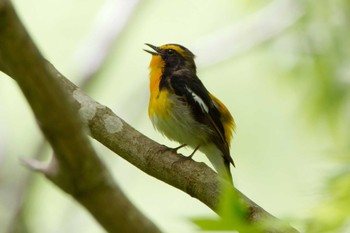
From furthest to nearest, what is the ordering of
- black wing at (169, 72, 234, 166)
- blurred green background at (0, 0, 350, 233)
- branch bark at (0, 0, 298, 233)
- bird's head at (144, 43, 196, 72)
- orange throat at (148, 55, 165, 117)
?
1. bird's head at (144, 43, 196, 72)
2. blurred green background at (0, 0, 350, 233)
3. orange throat at (148, 55, 165, 117)
4. black wing at (169, 72, 234, 166)
5. branch bark at (0, 0, 298, 233)

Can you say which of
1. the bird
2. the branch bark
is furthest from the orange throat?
the branch bark

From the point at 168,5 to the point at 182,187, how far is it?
315 inches

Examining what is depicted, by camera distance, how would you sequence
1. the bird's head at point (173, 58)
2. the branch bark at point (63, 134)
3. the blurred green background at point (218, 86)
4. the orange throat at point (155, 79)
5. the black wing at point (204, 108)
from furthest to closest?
1. the bird's head at point (173, 58)
2. the blurred green background at point (218, 86)
3. the orange throat at point (155, 79)
4. the black wing at point (204, 108)
5. the branch bark at point (63, 134)

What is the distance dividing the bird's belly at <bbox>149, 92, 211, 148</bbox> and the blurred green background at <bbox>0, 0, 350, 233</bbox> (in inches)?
21.5

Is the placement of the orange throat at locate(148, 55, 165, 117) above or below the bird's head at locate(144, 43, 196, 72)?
below

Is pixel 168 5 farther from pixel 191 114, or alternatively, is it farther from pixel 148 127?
pixel 191 114

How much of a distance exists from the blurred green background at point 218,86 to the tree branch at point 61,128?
2.43ft

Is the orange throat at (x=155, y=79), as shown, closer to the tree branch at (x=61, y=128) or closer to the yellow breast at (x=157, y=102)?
the yellow breast at (x=157, y=102)

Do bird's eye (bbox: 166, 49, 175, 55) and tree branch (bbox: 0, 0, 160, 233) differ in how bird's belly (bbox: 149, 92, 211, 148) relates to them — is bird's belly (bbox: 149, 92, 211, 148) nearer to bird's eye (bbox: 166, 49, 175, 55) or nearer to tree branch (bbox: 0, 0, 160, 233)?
bird's eye (bbox: 166, 49, 175, 55)

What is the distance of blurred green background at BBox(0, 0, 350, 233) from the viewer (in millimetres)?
5227

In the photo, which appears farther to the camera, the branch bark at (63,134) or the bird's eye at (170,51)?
the bird's eye at (170,51)

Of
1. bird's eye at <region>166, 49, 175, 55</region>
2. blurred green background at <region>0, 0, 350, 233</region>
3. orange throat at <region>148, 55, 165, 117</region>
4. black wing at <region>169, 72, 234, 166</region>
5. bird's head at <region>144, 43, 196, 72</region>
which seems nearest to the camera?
black wing at <region>169, 72, 234, 166</region>

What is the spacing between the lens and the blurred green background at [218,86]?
17.1ft

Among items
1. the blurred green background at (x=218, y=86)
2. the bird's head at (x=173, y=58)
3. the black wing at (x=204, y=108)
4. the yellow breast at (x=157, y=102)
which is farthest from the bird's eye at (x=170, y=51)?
the blurred green background at (x=218, y=86)
